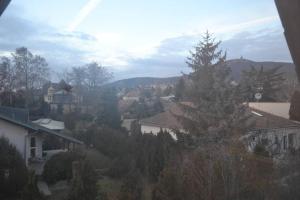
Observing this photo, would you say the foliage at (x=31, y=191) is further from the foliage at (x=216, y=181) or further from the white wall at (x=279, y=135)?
the white wall at (x=279, y=135)

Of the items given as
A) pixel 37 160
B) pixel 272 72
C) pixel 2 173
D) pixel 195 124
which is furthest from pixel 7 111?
Result: pixel 272 72

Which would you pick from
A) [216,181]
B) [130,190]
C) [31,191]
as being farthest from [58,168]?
[216,181]

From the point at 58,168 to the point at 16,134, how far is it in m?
4.54

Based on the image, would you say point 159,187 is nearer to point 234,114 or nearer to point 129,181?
point 129,181

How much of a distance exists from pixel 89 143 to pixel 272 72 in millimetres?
28046

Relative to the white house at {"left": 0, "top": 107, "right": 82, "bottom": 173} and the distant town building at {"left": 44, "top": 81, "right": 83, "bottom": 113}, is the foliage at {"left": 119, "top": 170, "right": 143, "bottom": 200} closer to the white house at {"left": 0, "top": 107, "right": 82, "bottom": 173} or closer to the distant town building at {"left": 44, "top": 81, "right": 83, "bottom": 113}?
the white house at {"left": 0, "top": 107, "right": 82, "bottom": 173}

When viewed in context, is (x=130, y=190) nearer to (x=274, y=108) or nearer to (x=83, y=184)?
(x=83, y=184)

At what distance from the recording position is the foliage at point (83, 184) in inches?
554

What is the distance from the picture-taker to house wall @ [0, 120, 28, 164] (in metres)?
24.9

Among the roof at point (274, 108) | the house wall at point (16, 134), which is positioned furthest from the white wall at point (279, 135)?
the house wall at point (16, 134)

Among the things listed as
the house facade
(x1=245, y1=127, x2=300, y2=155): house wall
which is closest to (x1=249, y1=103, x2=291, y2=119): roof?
(x1=245, y1=127, x2=300, y2=155): house wall

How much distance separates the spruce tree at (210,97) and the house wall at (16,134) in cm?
A: 1068

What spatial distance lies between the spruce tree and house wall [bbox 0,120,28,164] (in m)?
10.7

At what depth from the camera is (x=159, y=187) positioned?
12117 millimetres
